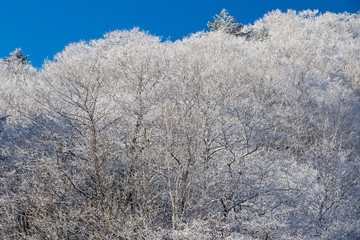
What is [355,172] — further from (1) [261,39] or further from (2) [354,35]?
(2) [354,35]

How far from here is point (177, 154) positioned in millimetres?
9695

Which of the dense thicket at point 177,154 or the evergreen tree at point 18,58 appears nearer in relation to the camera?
the dense thicket at point 177,154

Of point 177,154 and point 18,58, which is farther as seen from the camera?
point 18,58

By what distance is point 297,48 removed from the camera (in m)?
33.0

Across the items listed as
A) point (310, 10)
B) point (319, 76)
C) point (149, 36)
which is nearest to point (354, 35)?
point (310, 10)

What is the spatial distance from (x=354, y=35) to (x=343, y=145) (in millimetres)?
33524

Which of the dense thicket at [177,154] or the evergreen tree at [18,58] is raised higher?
the evergreen tree at [18,58]

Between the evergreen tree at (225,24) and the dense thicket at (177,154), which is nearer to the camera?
the dense thicket at (177,154)

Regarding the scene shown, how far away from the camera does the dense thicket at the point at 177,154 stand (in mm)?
7285

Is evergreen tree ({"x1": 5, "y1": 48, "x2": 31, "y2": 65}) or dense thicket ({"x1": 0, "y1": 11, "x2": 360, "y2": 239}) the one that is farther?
evergreen tree ({"x1": 5, "y1": 48, "x2": 31, "y2": 65})

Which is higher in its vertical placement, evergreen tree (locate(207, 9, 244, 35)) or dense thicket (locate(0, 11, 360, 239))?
evergreen tree (locate(207, 9, 244, 35))

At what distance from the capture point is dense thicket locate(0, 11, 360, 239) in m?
7.29

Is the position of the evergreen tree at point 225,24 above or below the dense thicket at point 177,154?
above

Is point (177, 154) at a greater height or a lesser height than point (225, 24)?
lesser
